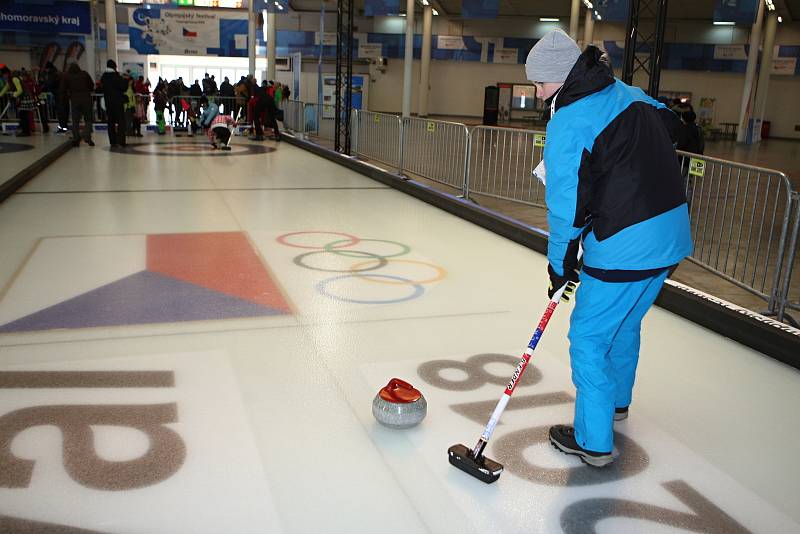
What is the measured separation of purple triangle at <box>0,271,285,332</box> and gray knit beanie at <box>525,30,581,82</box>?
8.74 ft

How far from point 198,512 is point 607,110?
2167mm

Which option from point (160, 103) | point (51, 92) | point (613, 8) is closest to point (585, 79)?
point (613, 8)

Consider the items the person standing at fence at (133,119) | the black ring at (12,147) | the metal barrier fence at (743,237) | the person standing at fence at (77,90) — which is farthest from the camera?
the person standing at fence at (133,119)

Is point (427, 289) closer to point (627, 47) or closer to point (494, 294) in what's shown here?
point (494, 294)

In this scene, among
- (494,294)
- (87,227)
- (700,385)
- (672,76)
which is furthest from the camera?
(672,76)

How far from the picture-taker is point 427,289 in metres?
5.37

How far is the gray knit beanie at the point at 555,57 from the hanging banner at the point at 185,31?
69.7 feet

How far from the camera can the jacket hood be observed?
8.46 feet

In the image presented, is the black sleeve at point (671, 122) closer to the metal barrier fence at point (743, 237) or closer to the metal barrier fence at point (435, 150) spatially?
the metal barrier fence at point (743, 237)

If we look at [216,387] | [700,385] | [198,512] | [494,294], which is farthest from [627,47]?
[198,512]

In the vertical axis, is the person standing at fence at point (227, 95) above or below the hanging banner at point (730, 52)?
below

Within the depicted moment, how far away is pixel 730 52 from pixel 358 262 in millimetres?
32268

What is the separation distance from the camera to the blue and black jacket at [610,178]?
2584mm

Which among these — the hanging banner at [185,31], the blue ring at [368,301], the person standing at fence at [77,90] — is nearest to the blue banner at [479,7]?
the hanging banner at [185,31]
